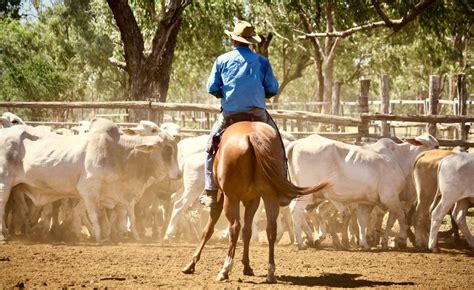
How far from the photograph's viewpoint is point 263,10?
106 feet

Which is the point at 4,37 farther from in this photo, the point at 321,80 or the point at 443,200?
the point at 443,200

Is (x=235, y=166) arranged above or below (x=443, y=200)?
above

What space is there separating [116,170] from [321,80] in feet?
73.1

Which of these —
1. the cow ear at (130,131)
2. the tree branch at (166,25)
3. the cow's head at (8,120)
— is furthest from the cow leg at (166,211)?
the tree branch at (166,25)

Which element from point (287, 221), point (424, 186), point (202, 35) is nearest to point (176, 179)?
point (287, 221)

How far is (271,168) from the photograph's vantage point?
7203mm

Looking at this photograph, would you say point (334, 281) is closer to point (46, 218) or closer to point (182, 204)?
point (182, 204)

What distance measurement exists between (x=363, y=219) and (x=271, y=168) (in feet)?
14.4

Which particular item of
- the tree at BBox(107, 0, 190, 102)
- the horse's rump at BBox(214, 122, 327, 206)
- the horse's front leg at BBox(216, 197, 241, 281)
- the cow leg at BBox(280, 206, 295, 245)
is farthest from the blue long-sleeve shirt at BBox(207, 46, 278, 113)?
the tree at BBox(107, 0, 190, 102)

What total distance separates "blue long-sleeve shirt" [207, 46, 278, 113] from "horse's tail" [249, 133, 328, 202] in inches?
29.1

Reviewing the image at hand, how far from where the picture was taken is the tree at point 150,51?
58.5ft

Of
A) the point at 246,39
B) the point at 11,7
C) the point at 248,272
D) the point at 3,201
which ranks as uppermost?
the point at 11,7

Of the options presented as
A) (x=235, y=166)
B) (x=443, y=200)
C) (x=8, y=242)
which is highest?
(x=235, y=166)

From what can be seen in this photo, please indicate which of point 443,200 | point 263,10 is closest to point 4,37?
point 263,10
